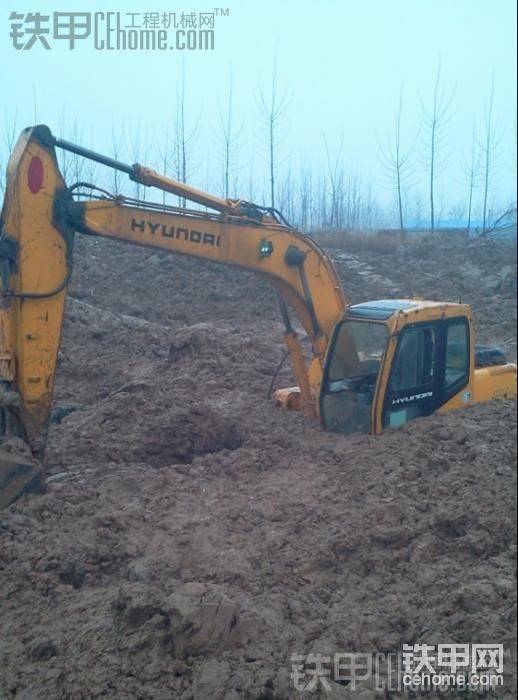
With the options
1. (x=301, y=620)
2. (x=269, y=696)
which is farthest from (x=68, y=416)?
(x=269, y=696)

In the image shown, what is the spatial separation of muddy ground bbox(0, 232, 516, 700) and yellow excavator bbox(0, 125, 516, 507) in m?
0.36

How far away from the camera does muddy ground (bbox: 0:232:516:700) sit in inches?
153

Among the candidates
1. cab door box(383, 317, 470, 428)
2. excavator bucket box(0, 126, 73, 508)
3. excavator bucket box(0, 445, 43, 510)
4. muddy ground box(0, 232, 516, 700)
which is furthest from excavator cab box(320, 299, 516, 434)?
excavator bucket box(0, 445, 43, 510)

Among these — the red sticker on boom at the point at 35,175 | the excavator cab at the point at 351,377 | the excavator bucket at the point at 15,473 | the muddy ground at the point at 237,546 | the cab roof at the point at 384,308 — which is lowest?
the muddy ground at the point at 237,546

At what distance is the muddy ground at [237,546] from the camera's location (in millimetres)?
3895

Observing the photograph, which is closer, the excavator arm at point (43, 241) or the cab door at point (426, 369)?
the excavator arm at point (43, 241)

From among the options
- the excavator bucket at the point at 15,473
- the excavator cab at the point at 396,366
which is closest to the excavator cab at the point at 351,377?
the excavator cab at the point at 396,366

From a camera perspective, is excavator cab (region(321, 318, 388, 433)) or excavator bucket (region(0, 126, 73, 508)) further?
excavator cab (region(321, 318, 388, 433))

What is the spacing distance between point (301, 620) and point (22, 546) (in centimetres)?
202

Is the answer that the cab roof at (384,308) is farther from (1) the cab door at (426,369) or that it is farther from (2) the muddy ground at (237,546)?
(2) the muddy ground at (237,546)

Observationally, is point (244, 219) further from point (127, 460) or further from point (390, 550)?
point (390, 550)

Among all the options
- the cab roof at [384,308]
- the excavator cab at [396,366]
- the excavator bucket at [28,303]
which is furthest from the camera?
the cab roof at [384,308]

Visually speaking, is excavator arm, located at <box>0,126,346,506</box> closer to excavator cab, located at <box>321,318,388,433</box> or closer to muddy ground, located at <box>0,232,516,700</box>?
muddy ground, located at <box>0,232,516,700</box>

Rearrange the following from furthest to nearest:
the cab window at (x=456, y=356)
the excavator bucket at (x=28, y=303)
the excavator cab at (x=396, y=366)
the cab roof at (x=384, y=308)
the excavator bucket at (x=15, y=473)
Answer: the cab window at (x=456, y=356) → the cab roof at (x=384, y=308) → the excavator cab at (x=396, y=366) → the excavator bucket at (x=28, y=303) → the excavator bucket at (x=15, y=473)
